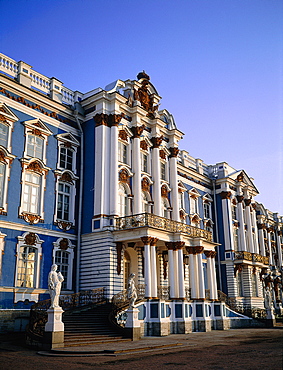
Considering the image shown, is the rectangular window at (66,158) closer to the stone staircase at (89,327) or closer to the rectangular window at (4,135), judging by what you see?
the rectangular window at (4,135)

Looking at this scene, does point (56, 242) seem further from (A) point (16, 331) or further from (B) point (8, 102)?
(B) point (8, 102)

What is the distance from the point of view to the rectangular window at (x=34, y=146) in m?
21.4

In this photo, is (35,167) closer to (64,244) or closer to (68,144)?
(68,144)

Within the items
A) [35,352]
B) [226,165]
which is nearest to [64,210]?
[35,352]

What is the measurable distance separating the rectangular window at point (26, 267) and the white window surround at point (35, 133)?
197 inches

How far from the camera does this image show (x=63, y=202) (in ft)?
74.8

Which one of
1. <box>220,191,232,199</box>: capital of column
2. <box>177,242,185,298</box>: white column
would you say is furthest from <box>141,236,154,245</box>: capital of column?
<box>220,191,232,199</box>: capital of column

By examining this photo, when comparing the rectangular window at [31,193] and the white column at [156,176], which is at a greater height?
the white column at [156,176]

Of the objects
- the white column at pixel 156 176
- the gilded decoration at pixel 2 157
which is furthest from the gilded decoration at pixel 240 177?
the gilded decoration at pixel 2 157

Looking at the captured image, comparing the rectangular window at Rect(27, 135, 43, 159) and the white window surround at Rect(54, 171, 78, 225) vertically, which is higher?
the rectangular window at Rect(27, 135, 43, 159)

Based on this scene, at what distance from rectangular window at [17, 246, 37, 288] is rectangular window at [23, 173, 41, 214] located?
2122 millimetres

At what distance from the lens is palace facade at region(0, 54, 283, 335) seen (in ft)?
65.6

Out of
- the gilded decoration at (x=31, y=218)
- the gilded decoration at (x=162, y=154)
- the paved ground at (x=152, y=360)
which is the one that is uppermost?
the gilded decoration at (x=162, y=154)

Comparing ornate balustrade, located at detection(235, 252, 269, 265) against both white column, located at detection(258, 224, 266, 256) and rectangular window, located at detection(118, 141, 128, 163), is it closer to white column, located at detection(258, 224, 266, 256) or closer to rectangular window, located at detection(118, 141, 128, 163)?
white column, located at detection(258, 224, 266, 256)
